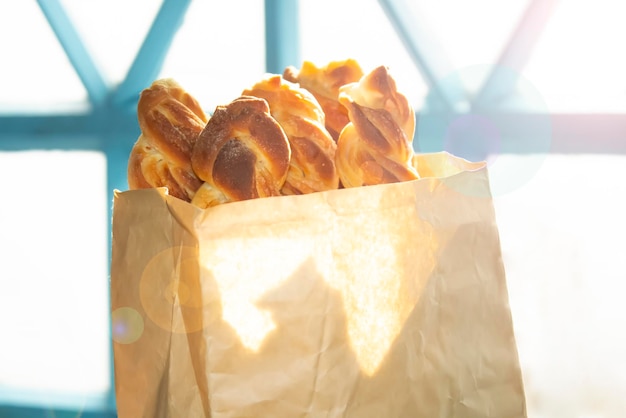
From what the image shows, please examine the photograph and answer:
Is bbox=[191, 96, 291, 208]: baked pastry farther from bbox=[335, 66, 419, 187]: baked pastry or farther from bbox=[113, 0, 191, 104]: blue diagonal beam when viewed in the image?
bbox=[113, 0, 191, 104]: blue diagonal beam

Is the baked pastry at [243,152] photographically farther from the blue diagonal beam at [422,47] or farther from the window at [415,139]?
the blue diagonal beam at [422,47]

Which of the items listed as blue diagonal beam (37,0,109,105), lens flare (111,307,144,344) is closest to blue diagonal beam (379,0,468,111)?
blue diagonal beam (37,0,109,105)

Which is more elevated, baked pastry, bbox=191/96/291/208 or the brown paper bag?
baked pastry, bbox=191/96/291/208

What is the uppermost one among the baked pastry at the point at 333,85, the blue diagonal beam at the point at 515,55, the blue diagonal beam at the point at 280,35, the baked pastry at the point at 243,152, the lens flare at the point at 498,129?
the blue diagonal beam at the point at 280,35

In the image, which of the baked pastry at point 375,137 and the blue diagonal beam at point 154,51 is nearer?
the baked pastry at point 375,137

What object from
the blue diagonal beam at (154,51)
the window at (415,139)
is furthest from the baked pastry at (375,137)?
the blue diagonal beam at (154,51)

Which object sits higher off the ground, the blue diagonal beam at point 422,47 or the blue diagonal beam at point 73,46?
the blue diagonal beam at point 73,46

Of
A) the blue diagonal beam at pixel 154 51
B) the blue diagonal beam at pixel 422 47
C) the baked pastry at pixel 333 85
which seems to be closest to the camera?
the baked pastry at pixel 333 85
